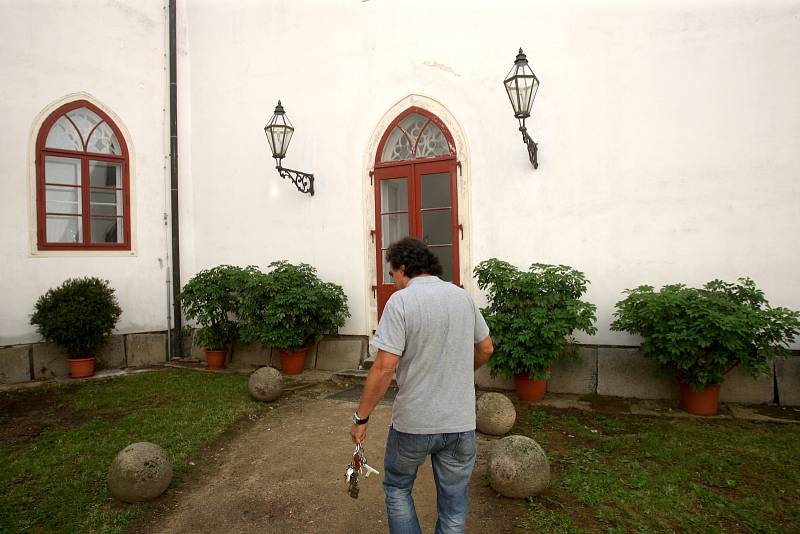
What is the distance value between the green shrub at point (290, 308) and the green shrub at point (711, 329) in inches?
153

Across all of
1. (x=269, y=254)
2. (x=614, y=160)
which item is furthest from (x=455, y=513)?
(x=269, y=254)

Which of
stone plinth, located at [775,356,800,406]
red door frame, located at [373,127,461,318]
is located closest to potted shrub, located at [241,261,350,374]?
red door frame, located at [373,127,461,318]

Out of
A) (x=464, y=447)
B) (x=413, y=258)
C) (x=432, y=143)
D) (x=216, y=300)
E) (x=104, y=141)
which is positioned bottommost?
(x=464, y=447)

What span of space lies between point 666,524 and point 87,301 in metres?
7.67

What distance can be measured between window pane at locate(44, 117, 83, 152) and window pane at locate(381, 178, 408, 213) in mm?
4995

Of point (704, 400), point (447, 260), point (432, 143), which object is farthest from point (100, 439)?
point (704, 400)

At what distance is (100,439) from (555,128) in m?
6.14

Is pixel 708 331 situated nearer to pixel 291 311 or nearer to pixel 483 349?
pixel 483 349

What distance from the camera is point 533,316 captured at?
5.45 m

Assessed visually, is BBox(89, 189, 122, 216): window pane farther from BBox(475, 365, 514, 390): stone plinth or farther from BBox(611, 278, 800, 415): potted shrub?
BBox(611, 278, 800, 415): potted shrub

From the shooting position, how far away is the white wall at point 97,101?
24.2ft

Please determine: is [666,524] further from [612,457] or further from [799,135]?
[799,135]

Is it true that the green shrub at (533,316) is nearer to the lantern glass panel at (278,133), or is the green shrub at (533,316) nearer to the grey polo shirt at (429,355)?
the grey polo shirt at (429,355)

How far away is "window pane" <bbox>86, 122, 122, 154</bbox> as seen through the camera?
8172 millimetres
